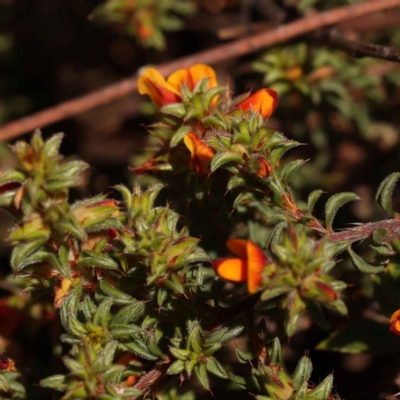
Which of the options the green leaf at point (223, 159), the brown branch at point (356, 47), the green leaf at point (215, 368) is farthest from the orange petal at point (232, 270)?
the brown branch at point (356, 47)

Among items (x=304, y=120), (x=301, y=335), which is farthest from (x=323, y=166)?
(x=301, y=335)

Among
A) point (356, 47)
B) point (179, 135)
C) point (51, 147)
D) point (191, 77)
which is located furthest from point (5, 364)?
point (356, 47)

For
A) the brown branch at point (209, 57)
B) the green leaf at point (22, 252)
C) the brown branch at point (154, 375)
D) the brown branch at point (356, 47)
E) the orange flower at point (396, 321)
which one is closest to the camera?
the green leaf at point (22, 252)

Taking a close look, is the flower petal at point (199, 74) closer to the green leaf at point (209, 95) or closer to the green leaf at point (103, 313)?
the green leaf at point (209, 95)

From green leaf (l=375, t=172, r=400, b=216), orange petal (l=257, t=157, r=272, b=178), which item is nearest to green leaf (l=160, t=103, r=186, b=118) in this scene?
orange petal (l=257, t=157, r=272, b=178)

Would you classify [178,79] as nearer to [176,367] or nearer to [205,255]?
[205,255]

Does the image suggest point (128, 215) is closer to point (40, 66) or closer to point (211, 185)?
point (211, 185)
